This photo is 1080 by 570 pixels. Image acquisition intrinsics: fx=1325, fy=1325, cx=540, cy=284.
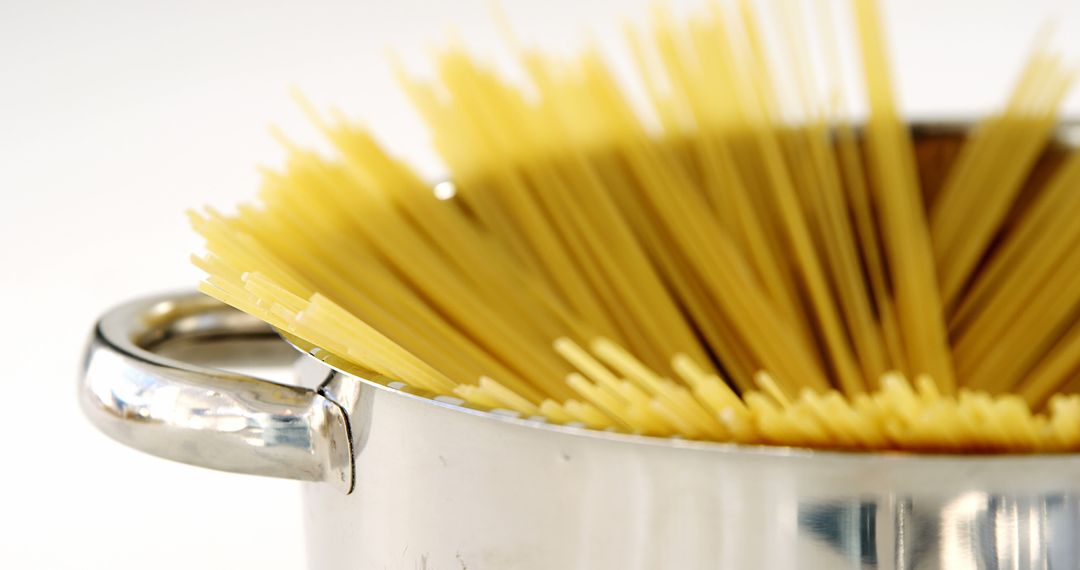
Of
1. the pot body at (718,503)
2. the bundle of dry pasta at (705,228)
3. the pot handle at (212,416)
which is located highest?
the bundle of dry pasta at (705,228)

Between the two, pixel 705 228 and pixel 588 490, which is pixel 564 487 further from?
pixel 705 228

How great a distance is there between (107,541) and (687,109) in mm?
252

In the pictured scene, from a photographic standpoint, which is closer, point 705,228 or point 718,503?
point 718,503

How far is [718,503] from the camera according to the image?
21cm

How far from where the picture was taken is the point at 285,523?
0.50 meters

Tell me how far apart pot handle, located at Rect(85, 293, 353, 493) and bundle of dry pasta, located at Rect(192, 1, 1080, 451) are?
1.3 inches

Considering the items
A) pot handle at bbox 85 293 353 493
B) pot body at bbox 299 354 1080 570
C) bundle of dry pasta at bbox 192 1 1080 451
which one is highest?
bundle of dry pasta at bbox 192 1 1080 451

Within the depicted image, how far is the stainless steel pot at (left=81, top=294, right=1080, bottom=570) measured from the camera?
0.68 feet

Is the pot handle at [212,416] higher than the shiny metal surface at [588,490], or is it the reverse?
the pot handle at [212,416]

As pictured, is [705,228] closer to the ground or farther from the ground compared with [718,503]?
farther from the ground

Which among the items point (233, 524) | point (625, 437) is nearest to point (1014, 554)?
point (625, 437)

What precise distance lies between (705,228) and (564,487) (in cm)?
20

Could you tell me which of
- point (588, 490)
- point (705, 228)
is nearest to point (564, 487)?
point (588, 490)

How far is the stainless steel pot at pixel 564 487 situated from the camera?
8.2 inches
